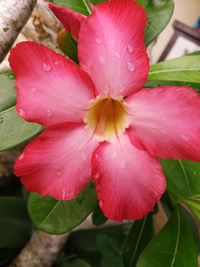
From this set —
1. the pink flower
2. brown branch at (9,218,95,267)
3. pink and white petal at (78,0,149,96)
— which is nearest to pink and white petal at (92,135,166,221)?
the pink flower

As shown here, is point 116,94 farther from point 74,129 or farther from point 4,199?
point 4,199

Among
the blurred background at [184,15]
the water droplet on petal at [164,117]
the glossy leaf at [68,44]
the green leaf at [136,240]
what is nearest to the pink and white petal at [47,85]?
the water droplet on petal at [164,117]

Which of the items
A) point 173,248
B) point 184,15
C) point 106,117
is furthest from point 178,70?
point 184,15

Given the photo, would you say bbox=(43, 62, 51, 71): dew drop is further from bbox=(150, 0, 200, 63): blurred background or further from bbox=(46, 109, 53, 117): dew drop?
bbox=(150, 0, 200, 63): blurred background

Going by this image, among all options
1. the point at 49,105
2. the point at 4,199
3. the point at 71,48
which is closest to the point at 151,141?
the point at 49,105

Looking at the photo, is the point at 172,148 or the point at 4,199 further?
the point at 4,199

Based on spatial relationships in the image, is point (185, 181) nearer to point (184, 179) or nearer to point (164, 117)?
point (184, 179)
